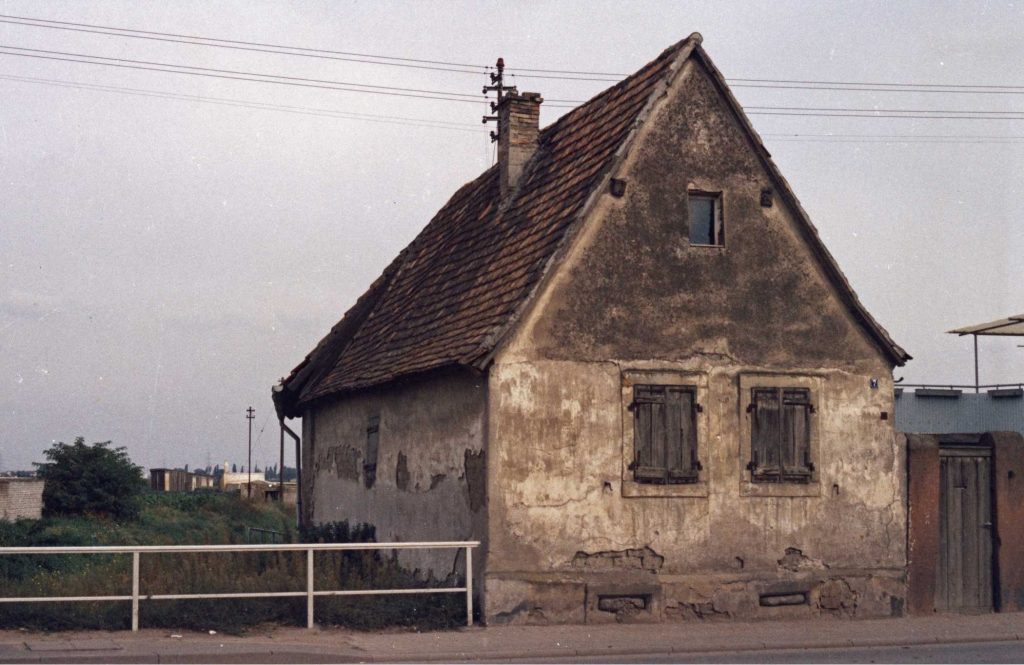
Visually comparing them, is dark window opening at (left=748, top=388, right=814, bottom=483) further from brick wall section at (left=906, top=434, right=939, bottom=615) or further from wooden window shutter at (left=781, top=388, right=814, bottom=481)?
brick wall section at (left=906, top=434, right=939, bottom=615)

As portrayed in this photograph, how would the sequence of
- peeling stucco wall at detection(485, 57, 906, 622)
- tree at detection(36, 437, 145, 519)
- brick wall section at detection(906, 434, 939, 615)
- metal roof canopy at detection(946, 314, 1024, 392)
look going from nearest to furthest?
peeling stucco wall at detection(485, 57, 906, 622)
brick wall section at detection(906, 434, 939, 615)
metal roof canopy at detection(946, 314, 1024, 392)
tree at detection(36, 437, 145, 519)

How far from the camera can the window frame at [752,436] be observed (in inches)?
640

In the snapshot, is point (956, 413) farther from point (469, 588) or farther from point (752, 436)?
point (469, 588)

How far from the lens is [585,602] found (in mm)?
15242

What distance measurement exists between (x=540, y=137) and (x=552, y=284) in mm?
5448

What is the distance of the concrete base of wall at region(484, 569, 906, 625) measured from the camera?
14969 millimetres

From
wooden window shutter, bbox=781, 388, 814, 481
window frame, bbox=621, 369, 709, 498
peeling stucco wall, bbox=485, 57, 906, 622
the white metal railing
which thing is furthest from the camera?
wooden window shutter, bbox=781, 388, 814, 481

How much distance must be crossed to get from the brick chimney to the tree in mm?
30690

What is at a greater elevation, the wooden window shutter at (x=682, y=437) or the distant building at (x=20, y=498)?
the wooden window shutter at (x=682, y=437)

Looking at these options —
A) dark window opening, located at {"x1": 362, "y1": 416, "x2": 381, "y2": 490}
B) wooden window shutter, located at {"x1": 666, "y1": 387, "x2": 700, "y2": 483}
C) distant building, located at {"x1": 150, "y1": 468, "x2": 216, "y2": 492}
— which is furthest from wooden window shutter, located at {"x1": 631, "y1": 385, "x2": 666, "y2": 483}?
distant building, located at {"x1": 150, "y1": 468, "x2": 216, "y2": 492}

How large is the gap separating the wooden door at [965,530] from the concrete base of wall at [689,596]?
0.90 m

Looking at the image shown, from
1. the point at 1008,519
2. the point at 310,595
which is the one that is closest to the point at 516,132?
the point at 310,595

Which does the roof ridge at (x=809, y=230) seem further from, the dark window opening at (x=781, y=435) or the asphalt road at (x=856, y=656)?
the asphalt road at (x=856, y=656)

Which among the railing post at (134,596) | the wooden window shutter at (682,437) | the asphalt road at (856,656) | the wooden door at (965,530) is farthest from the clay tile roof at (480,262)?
the wooden door at (965,530)
